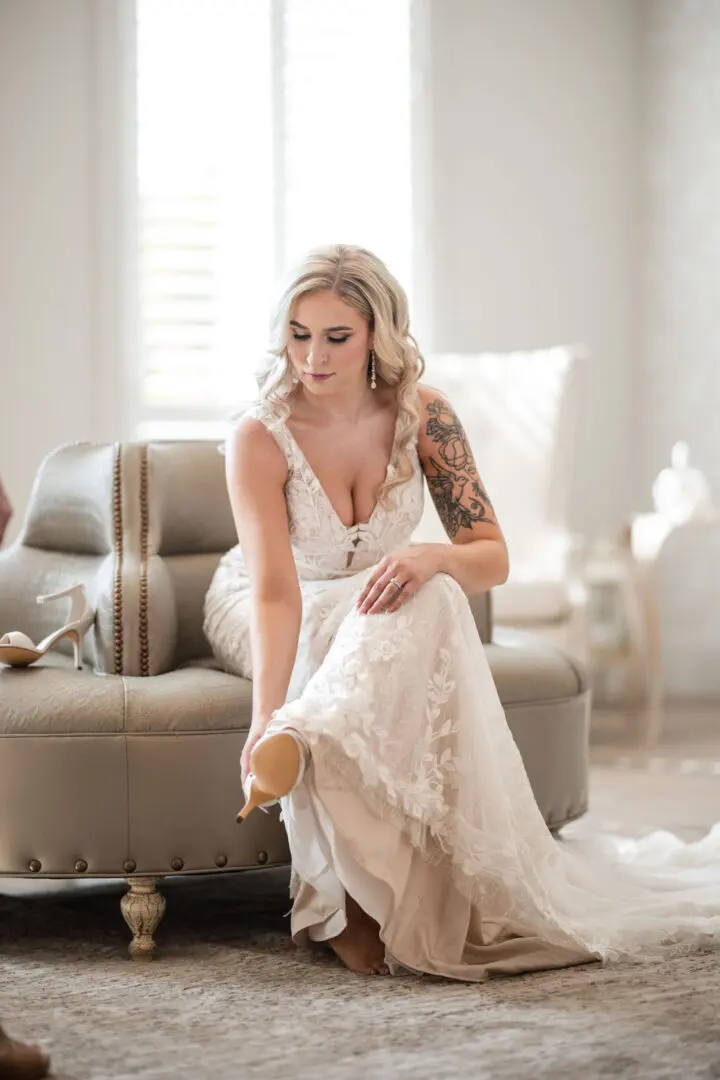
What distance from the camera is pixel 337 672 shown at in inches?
83.0

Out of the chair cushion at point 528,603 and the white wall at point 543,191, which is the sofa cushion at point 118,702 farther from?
the white wall at point 543,191

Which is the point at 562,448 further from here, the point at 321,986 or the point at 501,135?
the point at 321,986

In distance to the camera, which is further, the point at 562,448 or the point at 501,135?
the point at 501,135

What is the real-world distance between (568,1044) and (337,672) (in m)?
0.63

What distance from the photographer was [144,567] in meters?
2.68

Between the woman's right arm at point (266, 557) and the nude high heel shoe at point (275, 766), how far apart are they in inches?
7.6

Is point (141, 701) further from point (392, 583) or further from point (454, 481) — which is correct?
point (454, 481)

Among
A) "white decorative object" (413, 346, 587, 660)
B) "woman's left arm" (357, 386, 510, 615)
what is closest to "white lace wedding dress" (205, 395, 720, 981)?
"woman's left arm" (357, 386, 510, 615)

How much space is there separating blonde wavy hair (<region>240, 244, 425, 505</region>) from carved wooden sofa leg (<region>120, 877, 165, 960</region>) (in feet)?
2.53

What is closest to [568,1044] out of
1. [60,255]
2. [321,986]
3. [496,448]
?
[321,986]

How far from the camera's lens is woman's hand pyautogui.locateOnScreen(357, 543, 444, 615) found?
216cm

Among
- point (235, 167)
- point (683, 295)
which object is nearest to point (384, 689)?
point (235, 167)

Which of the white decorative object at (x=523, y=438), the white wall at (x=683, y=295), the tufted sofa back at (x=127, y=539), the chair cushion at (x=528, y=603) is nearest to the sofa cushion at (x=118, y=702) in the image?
the tufted sofa back at (x=127, y=539)

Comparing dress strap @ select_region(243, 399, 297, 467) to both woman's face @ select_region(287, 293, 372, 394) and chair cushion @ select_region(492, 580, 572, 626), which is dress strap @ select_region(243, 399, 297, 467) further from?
chair cushion @ select_region(492, 580, 572, 626)
